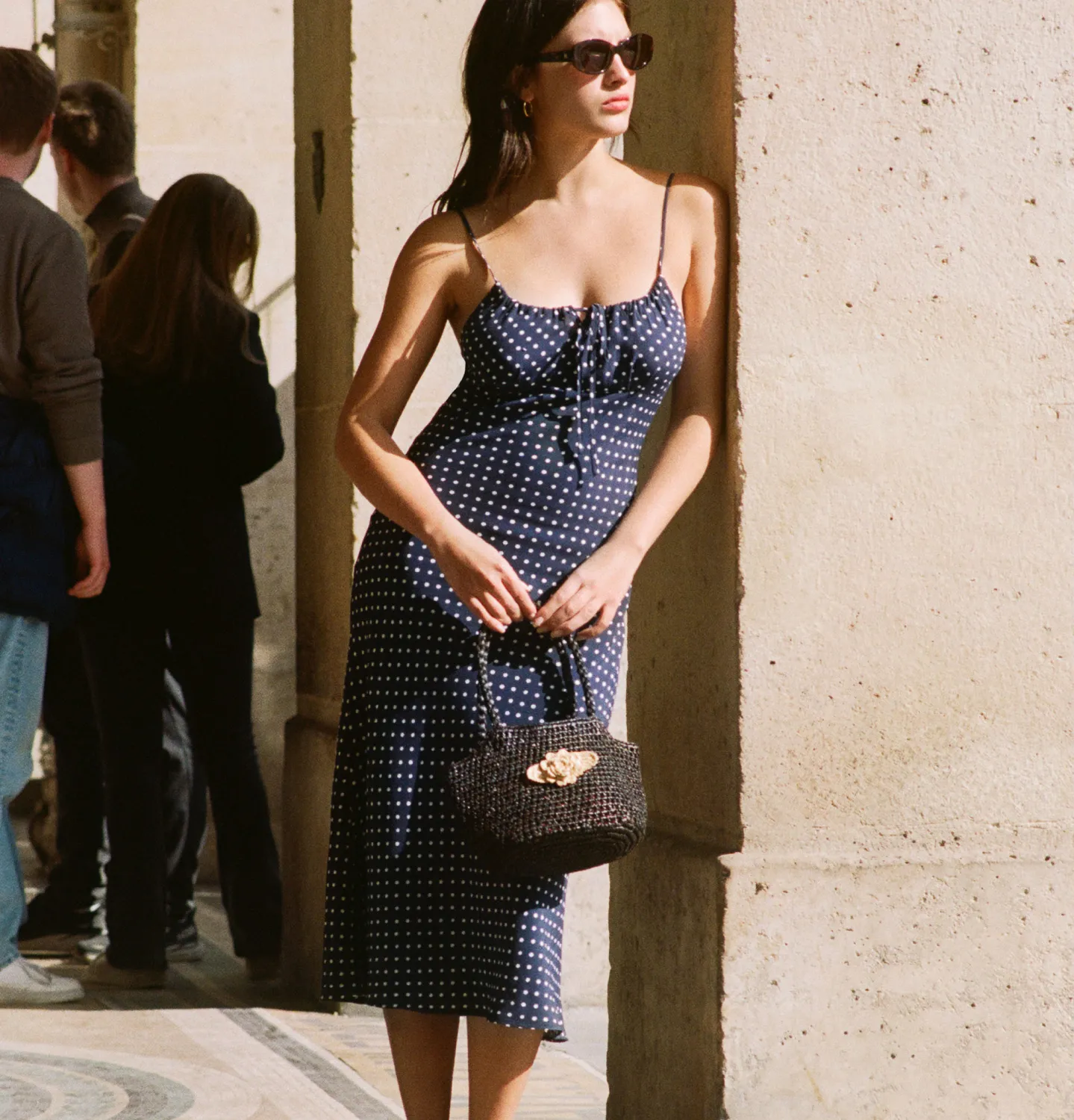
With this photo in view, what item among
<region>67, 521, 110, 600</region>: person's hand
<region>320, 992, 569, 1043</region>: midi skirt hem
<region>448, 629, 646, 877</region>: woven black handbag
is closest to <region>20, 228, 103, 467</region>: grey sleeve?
<region>67, 521, 110, 600</region>: person's hand

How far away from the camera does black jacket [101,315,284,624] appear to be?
553 cm

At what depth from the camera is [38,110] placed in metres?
5.04

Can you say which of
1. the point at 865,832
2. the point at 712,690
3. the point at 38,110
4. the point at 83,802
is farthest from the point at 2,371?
the point at 865,832

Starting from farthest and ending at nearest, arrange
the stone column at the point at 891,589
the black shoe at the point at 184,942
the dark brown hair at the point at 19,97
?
the black shoe at the point at 184,942, the dark brown hair at the point at 19,97, the stone column at the point at 891,589

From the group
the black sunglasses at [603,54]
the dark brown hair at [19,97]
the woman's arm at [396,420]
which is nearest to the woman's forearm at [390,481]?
the woman's arm at [396,420]

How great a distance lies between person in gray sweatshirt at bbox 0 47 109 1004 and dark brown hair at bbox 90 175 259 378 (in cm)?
52

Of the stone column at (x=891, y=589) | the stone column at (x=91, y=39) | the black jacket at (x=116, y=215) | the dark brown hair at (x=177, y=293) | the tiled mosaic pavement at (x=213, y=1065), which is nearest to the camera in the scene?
the stone column at (x=891, y=589)

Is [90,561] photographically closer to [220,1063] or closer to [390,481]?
[220,1063]

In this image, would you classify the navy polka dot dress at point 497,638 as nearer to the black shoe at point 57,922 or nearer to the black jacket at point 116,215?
the black jacket at point 116,215

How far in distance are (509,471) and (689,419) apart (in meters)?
0.33

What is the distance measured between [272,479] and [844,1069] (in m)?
4.16

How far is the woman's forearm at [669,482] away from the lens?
328cm

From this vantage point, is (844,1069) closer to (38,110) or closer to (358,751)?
(358,751)

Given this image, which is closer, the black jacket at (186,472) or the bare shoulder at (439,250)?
the bare shoulder at (439,250)
